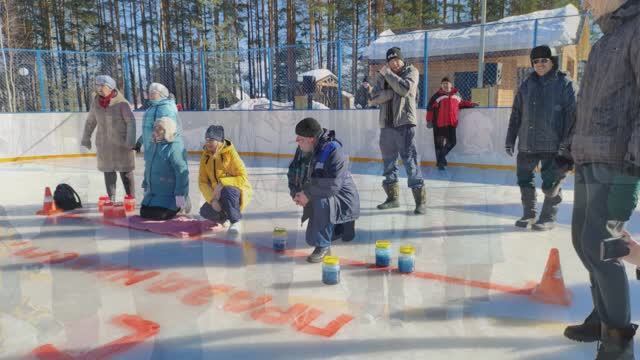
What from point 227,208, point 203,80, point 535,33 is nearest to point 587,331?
point 227,208

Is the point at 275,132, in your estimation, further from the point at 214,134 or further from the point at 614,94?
the point at 614,94

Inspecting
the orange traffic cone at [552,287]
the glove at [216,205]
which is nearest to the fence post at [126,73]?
the glove at [216,205]

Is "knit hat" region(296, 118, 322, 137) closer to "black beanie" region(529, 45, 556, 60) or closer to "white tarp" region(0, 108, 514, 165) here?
"black beanie" region(529, 45, 556, 60)

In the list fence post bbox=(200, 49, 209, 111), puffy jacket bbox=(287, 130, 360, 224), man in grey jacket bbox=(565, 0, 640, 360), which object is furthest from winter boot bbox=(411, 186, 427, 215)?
fence post bbox=(200, 49, 209, 111)

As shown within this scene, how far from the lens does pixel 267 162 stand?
10234 mm

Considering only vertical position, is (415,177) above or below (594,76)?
below

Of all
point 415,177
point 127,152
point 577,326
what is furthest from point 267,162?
point 577,326

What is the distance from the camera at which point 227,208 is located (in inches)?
170

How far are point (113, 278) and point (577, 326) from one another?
109 inches

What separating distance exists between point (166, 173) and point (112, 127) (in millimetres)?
1037

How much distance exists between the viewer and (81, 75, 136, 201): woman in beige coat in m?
5.13

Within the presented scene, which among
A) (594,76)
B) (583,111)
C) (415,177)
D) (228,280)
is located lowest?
(228,280)

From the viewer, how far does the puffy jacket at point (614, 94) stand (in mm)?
1688

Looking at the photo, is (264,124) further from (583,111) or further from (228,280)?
(583,111)
